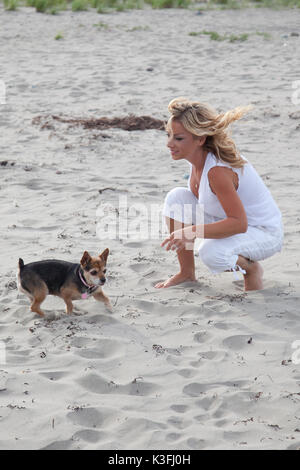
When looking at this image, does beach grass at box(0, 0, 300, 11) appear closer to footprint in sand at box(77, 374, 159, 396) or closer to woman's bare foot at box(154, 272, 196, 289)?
woman's bare foot at box(154, 272, 196, 289)

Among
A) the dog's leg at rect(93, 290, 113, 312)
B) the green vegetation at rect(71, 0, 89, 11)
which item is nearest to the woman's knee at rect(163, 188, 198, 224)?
the dog's leg at rect(93, 290, 113, 312)

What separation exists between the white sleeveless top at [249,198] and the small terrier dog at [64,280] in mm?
780

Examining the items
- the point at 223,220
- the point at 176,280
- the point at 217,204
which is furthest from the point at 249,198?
the point at 176,280

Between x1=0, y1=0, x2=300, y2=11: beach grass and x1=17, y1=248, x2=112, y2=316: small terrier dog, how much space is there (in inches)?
571

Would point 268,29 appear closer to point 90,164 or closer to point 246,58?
point 246,58

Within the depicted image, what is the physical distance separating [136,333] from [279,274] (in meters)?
1.39

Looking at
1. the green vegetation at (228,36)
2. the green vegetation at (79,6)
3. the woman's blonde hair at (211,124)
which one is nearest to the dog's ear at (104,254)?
the woman's blonde hair at (211,124)

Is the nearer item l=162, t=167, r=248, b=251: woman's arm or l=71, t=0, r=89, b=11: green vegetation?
l=162, t=167, r=248, b=251: woman's arm

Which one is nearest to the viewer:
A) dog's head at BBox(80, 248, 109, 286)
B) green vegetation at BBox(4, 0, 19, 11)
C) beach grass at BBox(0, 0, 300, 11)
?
dog's head at BBox(80, 248, 109, 286)

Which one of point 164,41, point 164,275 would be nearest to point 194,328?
point 164,275

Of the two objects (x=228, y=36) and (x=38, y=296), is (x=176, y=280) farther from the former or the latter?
(x=228, y=36)

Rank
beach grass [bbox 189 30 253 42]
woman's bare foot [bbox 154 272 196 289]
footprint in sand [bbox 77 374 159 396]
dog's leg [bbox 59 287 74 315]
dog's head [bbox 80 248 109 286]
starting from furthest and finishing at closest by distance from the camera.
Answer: beach grass [bbox 189 30 253 42], woman's bare foot [bbox 154 272 196 289], dog's leg [bbox 59 287 74 315], dog's head [bbox 80 248 109 286], footprint in sand [bbox 77 374 159 396]

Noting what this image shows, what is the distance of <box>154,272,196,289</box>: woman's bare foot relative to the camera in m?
4.71

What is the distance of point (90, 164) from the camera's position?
7.59 meters
